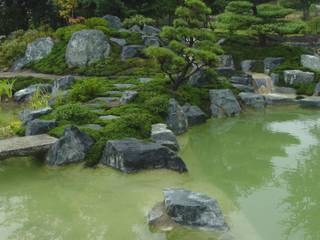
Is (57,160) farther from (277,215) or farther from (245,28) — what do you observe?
(245,28)

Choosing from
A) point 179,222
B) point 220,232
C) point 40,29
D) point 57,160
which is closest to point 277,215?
point 220,232

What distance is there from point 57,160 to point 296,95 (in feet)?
35.8

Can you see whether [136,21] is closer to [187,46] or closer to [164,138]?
[187,46]

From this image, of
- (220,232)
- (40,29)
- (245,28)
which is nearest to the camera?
(220,232)

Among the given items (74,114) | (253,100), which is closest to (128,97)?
(74,114)

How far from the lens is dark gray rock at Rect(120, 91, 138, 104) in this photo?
13.1 metres

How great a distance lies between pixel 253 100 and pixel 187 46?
10.4 ft

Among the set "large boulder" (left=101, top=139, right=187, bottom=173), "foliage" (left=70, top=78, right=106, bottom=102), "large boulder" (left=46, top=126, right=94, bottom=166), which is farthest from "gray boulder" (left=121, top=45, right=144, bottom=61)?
"large boulder" (left=101, top=139, right=187, bottom=173)

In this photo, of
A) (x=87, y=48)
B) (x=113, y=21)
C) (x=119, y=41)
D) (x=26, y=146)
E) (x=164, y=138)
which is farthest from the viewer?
(x=113, y=21)

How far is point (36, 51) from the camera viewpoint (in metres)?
21.3

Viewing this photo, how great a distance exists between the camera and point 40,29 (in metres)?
23.3

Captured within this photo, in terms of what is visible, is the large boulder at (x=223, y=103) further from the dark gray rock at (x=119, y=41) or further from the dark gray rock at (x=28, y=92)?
the dark gray rock at (x=119, y=41)

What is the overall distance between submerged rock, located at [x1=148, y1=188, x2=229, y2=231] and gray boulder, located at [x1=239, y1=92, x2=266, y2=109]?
9.32 m

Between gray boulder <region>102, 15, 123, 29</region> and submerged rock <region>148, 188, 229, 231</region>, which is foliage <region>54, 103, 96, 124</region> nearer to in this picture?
submerged rock <region>148, 188, 229, 231</region>
